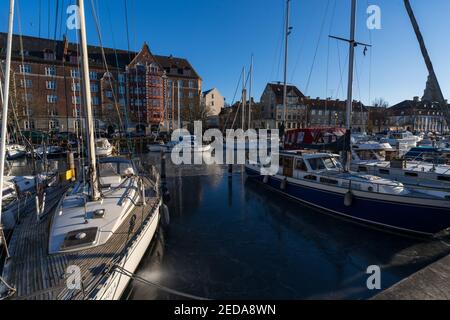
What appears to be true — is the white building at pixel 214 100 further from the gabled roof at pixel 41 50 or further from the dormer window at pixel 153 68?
the gabled roof at pixel 41 50

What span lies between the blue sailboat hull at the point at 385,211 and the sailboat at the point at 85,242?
7.66 meters

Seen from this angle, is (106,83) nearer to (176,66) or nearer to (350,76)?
(176,66)

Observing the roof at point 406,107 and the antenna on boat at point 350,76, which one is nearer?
the antenna on boat at point 350,76

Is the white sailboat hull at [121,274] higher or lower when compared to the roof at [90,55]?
lower

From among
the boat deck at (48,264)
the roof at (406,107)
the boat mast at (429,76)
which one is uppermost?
the roof at (406,107)

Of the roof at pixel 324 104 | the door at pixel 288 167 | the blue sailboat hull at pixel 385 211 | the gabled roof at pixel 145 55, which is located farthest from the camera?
the roof at pixel 324 104

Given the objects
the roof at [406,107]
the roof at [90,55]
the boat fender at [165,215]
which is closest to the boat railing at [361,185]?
the boat fender at [165,215]

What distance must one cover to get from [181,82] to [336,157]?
53433 mm

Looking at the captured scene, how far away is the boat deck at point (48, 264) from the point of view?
4.46 m

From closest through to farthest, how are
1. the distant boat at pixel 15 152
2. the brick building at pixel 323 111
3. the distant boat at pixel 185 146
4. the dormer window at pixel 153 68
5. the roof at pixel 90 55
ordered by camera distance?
the distant boat at pixel 15 152
the distant boat at pixel 185 146
the roof at pixel 90 55
the dormer window at pixel 153 68
the brick building at pixel 323 111

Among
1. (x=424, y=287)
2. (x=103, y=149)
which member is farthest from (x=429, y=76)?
(x=103, y=149)
